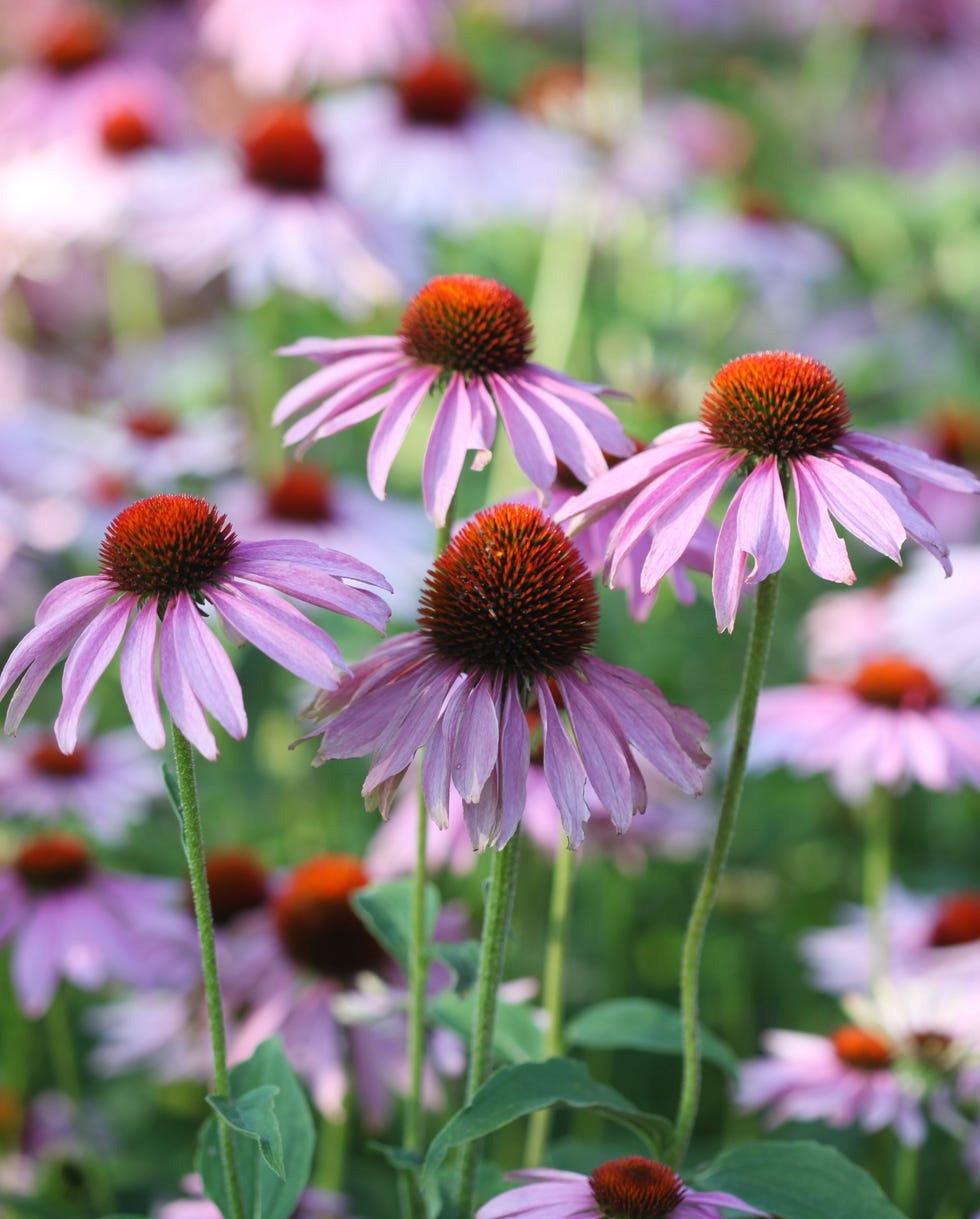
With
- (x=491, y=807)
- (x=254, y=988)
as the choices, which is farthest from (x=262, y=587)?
(x=254, y=988)

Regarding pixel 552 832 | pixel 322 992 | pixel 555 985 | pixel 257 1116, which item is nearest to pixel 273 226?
pixel 552 832

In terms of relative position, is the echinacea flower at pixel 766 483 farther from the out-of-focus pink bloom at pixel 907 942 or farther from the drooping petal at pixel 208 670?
the out-of-focus pink bloom at pixel 907 942

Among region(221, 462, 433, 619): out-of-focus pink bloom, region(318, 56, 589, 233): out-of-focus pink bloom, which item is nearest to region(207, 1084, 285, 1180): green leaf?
region(221, 462, 433, 619): out-of-focus pink bloom

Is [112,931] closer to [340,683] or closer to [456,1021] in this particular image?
[456,1021]

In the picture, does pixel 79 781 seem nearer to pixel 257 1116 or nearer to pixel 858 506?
pixel 257 1116

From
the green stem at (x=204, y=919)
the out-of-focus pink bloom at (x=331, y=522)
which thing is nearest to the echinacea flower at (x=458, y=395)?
the green stem at (x=204, y=919)

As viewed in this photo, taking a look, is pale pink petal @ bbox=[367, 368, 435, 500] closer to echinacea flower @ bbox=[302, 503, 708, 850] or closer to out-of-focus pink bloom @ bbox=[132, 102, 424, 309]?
echinacea flower @ bbox=[302, 503, 708, 850]
